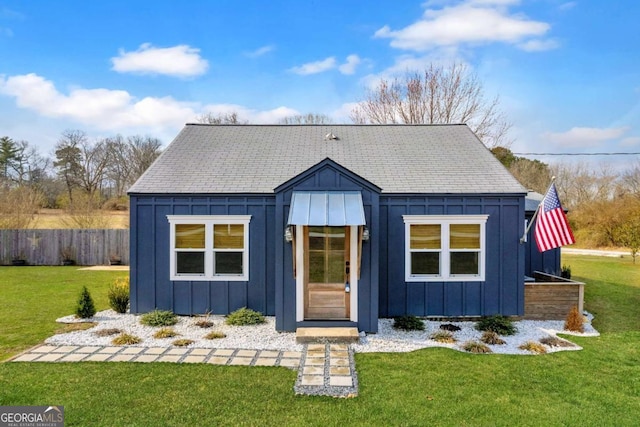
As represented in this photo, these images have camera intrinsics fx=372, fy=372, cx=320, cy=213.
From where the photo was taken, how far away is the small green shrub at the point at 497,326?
8648 millimetres

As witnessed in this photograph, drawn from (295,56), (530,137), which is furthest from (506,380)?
(530,137)

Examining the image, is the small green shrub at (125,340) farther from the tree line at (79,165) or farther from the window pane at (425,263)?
the tree line at (79,165)

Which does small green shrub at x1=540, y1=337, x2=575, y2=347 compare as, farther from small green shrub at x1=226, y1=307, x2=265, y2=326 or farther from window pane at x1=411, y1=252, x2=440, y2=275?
small green shrub at x1=226, y1=307, x2=265, y2=326

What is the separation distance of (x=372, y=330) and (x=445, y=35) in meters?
17.1

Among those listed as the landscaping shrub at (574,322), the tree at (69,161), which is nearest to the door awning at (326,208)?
the landscaping shrub at (574,322)

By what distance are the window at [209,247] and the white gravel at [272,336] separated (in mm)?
1210

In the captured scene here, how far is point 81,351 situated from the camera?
722 cm

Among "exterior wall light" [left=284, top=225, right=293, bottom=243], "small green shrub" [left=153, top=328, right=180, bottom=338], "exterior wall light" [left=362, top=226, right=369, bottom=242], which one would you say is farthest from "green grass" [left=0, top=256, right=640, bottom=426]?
"exterior wall light" [left=284, top=225, right=293, bottom=243]

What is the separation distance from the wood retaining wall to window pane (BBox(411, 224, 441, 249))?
109 inches

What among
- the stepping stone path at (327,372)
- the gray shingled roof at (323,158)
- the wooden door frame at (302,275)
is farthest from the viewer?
the gray shingled roof at (323,158)

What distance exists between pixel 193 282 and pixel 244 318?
1856 millimetres

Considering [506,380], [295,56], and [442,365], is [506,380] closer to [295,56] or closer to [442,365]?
[442,365]

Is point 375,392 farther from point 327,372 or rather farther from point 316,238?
point 316,238

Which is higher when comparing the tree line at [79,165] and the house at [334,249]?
the tree line at [79,165]
